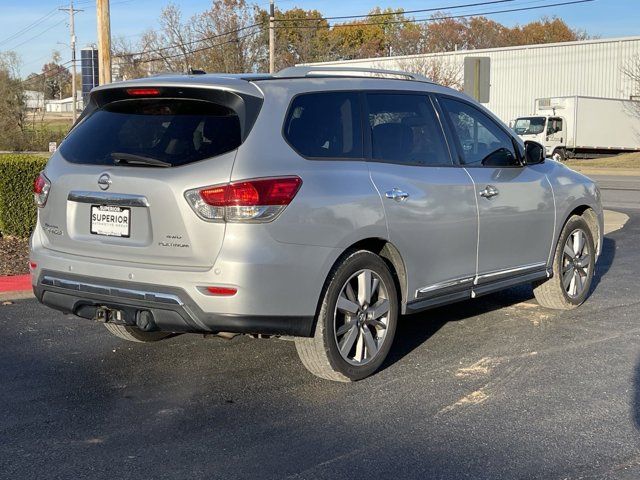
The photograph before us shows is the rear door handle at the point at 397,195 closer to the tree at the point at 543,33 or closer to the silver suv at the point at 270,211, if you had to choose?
the silver suv at the point at 270,211

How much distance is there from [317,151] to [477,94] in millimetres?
8870

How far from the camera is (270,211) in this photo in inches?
185

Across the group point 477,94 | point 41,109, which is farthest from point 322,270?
point 41,109

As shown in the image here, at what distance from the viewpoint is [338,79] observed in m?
5.61

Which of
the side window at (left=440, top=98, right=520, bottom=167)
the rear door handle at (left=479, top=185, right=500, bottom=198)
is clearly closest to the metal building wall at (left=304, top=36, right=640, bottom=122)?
the side window at (left=440, top=98, right=520, bottom=167)

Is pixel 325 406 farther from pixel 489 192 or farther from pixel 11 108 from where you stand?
pixel 11 108

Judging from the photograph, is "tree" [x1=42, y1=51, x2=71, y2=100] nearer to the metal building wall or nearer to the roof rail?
the metal building wall

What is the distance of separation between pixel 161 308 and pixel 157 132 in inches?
42.4

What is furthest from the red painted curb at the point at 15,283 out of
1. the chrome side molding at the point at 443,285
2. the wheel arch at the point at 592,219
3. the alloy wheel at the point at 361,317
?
the wheel arch at the point at 592,219

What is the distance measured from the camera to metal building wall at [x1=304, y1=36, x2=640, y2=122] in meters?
49.0

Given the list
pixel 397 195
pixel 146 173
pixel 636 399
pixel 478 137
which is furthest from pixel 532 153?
pixel 146 173

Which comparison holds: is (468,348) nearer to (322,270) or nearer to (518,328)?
(518,328)

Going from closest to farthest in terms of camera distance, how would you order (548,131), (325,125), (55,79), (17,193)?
(325,125) → (17,193) → (548,131) → (55,79)

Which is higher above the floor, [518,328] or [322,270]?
[322,270]
